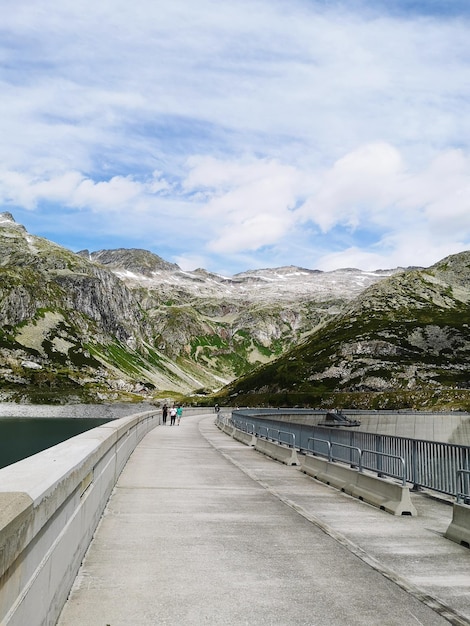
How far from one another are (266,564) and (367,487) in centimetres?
755

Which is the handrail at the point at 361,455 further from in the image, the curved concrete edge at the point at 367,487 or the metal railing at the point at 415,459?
the curved concrete edge at the point at 367,487

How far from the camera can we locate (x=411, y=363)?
14738cm

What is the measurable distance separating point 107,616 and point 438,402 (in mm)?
120343

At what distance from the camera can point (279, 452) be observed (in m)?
27.2

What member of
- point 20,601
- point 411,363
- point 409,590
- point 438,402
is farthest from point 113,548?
point 411,363

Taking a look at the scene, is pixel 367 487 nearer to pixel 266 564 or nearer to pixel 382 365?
pixel 266 564

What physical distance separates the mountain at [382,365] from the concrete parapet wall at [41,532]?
107984 mm

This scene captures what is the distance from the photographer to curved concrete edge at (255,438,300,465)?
25125 mm

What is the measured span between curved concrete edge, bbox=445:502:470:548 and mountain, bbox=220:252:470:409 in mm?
102367

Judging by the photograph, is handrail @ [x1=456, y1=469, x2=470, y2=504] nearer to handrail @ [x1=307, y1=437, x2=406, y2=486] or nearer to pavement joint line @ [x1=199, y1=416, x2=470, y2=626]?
handrail @ [x1=307, y1=437, x2=406, y2=486]

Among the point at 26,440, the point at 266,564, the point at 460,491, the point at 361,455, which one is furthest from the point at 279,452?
the point at 26,440

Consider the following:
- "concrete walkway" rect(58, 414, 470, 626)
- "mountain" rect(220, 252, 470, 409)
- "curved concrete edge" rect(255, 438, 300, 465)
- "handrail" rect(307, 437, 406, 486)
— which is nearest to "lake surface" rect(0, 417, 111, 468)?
"curved concrete edge" rect(255, 438, 300, 465)

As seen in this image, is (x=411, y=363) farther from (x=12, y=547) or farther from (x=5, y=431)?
(x=12, y=547)

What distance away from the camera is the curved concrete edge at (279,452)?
2512cm
